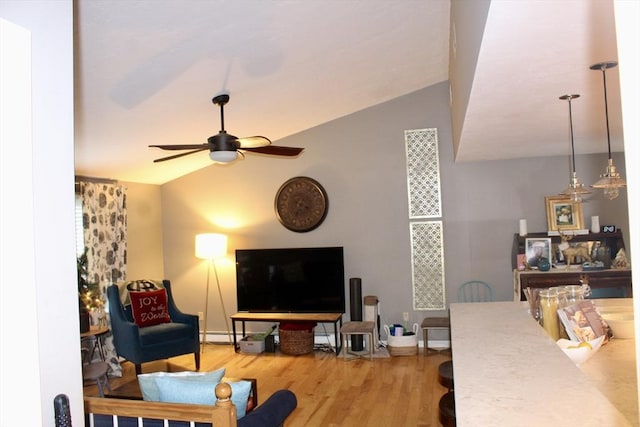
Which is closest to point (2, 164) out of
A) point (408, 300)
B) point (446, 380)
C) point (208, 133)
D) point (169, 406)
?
point (169, 406)

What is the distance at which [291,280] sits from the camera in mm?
6387

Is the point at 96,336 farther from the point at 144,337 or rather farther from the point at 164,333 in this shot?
the point at 164,333

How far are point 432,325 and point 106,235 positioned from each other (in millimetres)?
3885

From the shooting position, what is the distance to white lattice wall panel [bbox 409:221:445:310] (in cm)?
619

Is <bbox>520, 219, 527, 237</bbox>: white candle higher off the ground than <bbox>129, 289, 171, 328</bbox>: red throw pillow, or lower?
higher

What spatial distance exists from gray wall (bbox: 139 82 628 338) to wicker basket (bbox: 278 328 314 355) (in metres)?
0.93

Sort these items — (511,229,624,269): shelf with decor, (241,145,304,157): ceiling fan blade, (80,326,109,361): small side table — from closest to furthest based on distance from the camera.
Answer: (241,145,304,157): ceiling fan blade
(80,326,109,361): small side table
(511,229,624,269): shelf with decor

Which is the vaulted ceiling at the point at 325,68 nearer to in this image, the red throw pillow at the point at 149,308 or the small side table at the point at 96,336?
the red throw pillow at the point at 149,308

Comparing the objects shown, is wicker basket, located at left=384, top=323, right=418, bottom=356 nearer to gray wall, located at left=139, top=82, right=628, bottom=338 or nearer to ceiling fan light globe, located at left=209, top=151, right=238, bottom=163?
gray wall, located at left=139, top=82, right=628, bottom=338

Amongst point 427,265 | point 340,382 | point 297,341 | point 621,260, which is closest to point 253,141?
point 340,382

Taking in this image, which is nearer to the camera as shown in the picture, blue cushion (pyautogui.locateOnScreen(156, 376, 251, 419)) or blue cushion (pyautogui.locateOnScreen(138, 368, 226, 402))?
blue cushion (pyautogui.locateOnScreen(156, 376, 251, 419))

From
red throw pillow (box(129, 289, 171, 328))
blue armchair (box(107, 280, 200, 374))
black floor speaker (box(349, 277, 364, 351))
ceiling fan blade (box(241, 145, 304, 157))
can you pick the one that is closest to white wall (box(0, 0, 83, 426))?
ceiling fan blade (box(241, 145, 304, 157))

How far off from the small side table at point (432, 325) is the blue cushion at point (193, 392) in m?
3.69

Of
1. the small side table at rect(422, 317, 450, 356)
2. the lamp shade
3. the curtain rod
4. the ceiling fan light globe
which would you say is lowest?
the small side table at rect(422, 317, 450, 356)
